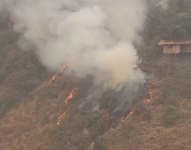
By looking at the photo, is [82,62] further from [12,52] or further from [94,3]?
[94,3]

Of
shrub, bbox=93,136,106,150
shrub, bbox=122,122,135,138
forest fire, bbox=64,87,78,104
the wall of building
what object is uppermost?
the wall of building

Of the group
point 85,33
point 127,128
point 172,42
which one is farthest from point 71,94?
point 172,42

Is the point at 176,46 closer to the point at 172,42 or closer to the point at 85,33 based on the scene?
the point at 172,42

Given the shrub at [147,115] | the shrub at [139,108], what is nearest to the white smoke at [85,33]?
the shrub at [139,108]

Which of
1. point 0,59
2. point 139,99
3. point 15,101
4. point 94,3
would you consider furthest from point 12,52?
point 139,99

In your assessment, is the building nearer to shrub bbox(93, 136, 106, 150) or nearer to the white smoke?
the white smoke

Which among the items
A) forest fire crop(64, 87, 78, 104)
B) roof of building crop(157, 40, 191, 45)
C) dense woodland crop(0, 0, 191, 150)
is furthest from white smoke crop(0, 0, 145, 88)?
roof of building crop(157, 40, 191, 45)

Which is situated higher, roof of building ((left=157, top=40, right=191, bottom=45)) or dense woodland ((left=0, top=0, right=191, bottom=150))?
roof of building ((left=157, top=40, right=191, bottom=45))

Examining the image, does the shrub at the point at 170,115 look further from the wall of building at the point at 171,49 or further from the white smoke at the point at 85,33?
the wall of building at the point at 171,49
